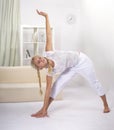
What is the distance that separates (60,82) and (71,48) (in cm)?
232

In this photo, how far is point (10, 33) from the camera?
197 inches

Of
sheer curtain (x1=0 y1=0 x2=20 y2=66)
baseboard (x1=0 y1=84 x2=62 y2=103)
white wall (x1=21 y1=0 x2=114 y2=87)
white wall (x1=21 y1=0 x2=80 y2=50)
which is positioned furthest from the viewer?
white wall (x1=21 y1=0 x2=80 y2=50)

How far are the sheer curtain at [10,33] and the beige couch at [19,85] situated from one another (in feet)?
3.30

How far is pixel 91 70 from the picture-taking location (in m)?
3.13

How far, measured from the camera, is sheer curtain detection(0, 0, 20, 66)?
496 cm

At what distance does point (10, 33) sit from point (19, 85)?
1.48 metres

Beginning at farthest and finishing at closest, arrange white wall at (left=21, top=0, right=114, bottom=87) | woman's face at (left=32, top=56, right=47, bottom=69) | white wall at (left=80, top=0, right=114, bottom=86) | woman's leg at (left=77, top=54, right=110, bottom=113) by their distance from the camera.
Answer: white wall at (left=21, top=0, right=114, bottom=87) < white wall at (left=80, top=0, right=114, bottom=86) < woman's leg at (left=77, top=54, right=110, bottom=113) < woman's face at (left=32, top=56, right=47, bottom=69)

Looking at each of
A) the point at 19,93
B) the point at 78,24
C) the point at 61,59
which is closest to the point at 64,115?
the point at 61,59

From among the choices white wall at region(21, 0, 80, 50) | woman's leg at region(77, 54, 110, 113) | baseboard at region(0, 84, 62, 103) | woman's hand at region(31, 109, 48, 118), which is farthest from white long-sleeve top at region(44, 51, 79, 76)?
white wall at region(21, 0, 80, 50)

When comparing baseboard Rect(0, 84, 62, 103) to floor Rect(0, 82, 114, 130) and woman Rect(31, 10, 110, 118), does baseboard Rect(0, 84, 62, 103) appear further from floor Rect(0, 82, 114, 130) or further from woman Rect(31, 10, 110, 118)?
woman Rect(31, 10, 110, 118)

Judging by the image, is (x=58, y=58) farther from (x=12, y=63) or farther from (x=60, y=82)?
(x=12, y=63)

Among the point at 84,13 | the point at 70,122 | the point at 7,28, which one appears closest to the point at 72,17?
the point at 84,13

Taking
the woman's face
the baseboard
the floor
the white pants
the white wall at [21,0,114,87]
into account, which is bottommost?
the floor

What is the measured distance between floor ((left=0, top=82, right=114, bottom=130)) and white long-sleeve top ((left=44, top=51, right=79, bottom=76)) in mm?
552
